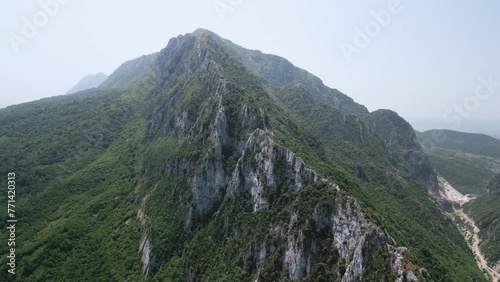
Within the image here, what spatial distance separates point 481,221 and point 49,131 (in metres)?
234

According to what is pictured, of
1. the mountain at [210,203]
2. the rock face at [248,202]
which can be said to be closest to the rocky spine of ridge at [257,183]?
the rock face at [248,202]

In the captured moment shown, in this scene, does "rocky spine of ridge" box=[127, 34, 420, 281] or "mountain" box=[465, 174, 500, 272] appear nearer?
"rocky spine of ridge" box=[127, 34, 420, 281]

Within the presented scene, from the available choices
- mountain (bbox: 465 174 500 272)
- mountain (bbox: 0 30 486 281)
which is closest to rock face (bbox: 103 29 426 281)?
mountain (bbox: 0 30 486 281)

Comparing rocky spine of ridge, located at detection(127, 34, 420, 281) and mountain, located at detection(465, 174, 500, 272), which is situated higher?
rocky spine of ridge, located at detection(127, 34, 420, 281)

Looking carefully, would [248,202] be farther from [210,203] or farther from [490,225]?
[490,225]

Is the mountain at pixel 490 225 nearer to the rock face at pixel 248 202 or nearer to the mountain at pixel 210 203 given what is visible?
the mountain at pixel 210 203

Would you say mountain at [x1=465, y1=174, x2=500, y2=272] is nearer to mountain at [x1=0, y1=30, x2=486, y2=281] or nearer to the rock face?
mountain at [x1=0, y1=30, x2=486, y2=281]

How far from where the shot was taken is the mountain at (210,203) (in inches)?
2175

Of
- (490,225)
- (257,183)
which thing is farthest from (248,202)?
(490,225)

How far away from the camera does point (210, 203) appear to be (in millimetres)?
92000

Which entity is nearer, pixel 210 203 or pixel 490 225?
pixel 210 203

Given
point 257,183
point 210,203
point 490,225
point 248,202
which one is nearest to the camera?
point 257,183

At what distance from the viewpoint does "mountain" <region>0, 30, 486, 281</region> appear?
181ft

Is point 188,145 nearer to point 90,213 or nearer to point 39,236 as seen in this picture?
point 90,213
